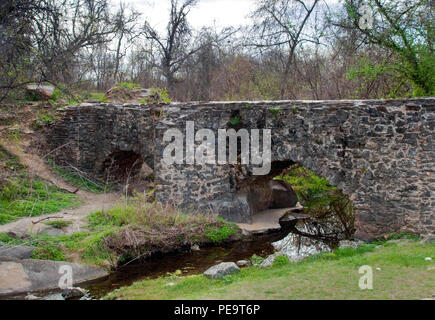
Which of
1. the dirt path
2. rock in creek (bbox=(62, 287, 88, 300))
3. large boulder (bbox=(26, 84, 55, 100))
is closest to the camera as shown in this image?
rock in creek (bbox=(62, 287, 88, 300))

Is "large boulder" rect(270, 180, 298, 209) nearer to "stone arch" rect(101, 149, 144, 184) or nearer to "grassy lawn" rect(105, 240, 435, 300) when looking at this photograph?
"stone arch" rect(101, 149, 144, 184)

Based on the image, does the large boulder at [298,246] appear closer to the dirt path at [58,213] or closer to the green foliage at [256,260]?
the green foliage at [256,260]

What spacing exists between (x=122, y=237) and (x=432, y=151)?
6.53 m

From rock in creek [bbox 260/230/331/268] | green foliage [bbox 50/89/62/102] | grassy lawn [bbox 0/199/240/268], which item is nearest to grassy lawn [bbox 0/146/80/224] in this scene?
grassy lawn [bbox 0/199/240/268]

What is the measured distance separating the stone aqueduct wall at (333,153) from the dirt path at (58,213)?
170cm

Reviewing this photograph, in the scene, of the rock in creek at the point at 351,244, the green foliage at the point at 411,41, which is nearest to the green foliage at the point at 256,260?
the rock in creek at the point at 351,244

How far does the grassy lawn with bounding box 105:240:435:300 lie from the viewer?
5.78m

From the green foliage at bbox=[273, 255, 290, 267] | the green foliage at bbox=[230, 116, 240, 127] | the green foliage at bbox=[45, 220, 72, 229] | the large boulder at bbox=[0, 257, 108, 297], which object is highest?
the green foliage at bbox=[230, 116, 240, 127]

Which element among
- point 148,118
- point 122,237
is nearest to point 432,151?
point 122,237

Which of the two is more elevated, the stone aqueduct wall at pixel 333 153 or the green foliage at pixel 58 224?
the stone aqueduct wall at pixel 333 153

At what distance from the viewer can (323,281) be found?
6297 millimetres

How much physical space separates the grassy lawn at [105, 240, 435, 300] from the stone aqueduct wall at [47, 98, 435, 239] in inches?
42.1

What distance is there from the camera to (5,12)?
8.52 metres

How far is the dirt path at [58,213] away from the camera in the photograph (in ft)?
30.2
